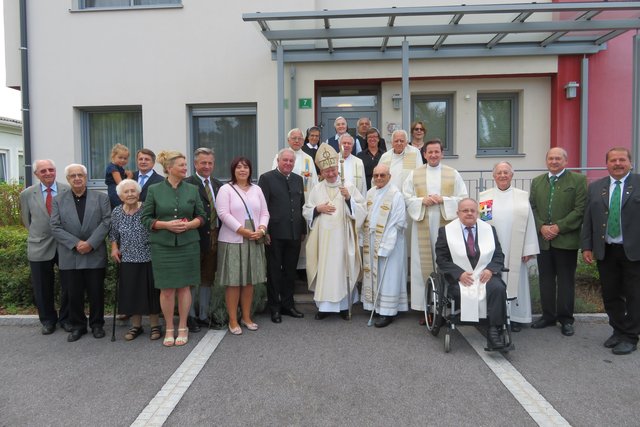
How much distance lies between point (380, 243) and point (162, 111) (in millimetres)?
5893

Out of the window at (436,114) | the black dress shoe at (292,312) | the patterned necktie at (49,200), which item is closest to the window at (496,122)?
the window at (436,114)

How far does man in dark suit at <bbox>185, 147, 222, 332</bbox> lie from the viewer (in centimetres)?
534

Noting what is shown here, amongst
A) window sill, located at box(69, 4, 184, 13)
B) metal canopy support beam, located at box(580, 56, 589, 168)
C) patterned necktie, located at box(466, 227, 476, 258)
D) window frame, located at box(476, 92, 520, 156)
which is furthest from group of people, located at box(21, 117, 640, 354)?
window sill, located at box(69, 4, 184, 13)

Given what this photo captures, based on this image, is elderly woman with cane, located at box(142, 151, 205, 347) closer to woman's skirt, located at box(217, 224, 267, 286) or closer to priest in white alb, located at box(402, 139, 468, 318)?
woman's skirt, located at box(217, 224, 267, 286)

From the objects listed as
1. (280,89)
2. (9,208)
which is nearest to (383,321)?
(280,89)

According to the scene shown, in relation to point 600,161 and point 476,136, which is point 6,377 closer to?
point 476,136

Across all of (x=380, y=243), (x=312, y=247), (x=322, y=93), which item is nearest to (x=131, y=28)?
(x=322, y=93)

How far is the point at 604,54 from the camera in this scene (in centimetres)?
920

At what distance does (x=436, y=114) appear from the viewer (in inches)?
393

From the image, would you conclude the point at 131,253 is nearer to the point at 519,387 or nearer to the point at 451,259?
the point at 451,259

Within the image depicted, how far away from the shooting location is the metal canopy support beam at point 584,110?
891cm

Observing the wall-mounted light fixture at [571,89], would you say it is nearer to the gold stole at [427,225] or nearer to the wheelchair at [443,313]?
the gold stole at [427,225]

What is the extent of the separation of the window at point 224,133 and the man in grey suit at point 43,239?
4601mm

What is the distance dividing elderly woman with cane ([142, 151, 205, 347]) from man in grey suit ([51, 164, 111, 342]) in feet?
2.51
